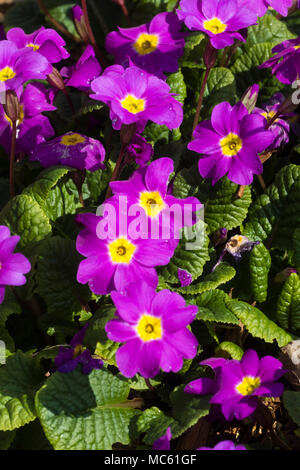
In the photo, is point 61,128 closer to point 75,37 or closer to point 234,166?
point 75,37

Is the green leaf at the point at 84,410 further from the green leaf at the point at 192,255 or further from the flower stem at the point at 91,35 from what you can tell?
the flower stem at the point at 91,35

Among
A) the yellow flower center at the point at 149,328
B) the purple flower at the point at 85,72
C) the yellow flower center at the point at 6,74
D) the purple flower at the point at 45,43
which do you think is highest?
the yellow flower center at the point at 6,74

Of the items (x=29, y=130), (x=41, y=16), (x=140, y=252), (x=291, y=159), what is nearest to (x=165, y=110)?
(x=140, y=252)

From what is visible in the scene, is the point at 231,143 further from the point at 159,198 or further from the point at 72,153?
the point at 72,153

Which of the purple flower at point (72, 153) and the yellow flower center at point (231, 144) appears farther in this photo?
the purple flower at point (72, 153)

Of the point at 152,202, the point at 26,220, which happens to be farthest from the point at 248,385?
the point at 26,220

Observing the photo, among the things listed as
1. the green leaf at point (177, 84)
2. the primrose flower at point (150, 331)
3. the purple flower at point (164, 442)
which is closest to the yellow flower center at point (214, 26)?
the green leaf at point (177, 84)
